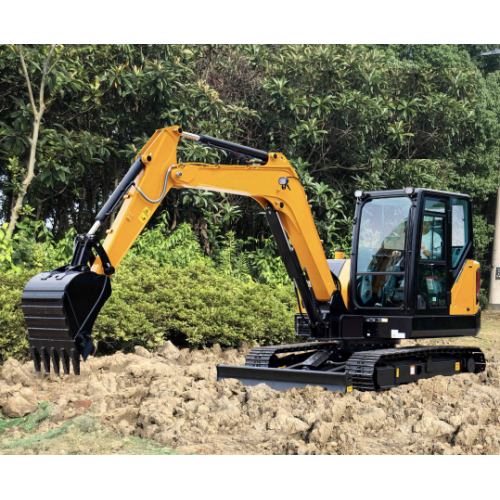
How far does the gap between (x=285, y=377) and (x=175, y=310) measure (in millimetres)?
2861

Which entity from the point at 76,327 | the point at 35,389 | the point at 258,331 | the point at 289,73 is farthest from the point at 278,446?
the point at 289,73

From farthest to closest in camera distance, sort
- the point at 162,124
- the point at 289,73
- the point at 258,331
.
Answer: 1. the point at 289,73
2. the point at 162,124
3. the point at 258,331

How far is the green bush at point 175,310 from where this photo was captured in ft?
29.0

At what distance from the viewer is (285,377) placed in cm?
710

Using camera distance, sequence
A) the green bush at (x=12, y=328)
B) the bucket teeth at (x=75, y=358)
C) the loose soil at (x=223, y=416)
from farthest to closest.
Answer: the green bush at (x=12, y=328), the loose soil at (x=223, y=416), the bucket teeth at (x=75, y=358)

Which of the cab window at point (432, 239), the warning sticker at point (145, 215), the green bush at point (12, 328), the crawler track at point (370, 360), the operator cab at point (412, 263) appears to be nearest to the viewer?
the warning sticker at point (145, 215)

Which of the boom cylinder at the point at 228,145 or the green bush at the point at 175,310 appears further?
the green bush at the point at 175,310

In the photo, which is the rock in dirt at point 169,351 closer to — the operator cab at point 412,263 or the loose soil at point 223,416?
the loose soil at point 223,416

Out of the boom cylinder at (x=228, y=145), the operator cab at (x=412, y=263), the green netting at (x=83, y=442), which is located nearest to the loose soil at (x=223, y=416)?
the green netting at (x=83, y=442)

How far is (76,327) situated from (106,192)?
9.05m

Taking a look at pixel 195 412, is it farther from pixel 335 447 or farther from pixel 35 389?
pixel 35 389

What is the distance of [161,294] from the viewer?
378 inches

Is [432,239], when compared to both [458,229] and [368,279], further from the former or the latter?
[368,279]

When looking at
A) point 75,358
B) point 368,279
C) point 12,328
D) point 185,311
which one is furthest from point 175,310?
point 75,358
